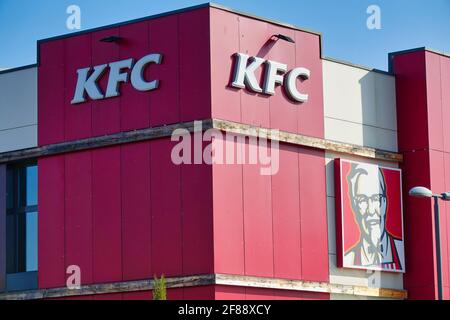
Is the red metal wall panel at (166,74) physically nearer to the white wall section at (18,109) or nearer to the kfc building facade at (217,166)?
the kfc building facade at (217,166)

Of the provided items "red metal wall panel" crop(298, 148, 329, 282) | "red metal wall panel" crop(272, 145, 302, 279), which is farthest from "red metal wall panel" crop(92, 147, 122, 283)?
"red metal wall panel" crop(298, 148, 329, 282)

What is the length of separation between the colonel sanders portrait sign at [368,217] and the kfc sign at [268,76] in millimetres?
2714

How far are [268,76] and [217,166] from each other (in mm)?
3233

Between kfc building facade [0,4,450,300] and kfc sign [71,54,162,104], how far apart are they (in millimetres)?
33

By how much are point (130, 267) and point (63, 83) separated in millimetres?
5753

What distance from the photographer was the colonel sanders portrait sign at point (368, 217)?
32.7 meters

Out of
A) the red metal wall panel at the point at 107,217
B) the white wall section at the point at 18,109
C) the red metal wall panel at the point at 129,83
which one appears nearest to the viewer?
the red metal wall panel at the point at 129,83

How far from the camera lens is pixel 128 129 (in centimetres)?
3098

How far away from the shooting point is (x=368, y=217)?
33531 millimetres

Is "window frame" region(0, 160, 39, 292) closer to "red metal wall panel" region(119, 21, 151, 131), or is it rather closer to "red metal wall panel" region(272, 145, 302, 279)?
"red metal wall panel" region(119, 21, 151, 131)

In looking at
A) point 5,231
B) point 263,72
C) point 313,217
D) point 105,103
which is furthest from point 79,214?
point 313,217

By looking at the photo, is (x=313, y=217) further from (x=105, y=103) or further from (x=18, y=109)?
(x=18, y=109)

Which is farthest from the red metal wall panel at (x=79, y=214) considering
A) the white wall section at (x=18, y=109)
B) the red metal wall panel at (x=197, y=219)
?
the red metal wall panel at (x=197, y=219)

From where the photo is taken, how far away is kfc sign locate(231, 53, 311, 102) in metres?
30.4
